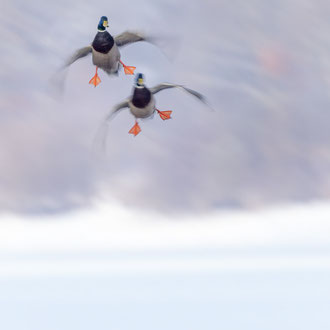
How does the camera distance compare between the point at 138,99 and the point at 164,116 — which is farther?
the point at 164,116

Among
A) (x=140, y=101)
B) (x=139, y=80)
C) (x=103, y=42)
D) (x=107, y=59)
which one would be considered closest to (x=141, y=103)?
(x=140, y=101)

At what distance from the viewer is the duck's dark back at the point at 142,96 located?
6.91m

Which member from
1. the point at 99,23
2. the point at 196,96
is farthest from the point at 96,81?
the point at 196,96

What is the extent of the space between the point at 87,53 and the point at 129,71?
588 millimetres

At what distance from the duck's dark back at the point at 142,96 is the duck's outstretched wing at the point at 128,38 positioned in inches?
24.1

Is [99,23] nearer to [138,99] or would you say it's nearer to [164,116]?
[138,99]

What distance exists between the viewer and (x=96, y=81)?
7.17m

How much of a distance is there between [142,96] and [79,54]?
0.91 meters

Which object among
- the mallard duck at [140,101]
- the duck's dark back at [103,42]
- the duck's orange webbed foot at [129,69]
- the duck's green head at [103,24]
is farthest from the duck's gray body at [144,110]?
the duck's green head at [103,24]

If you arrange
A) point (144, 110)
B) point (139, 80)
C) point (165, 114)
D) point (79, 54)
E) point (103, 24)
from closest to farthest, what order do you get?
point (103, 24)
point (139, 80)
point (79, 54)
point (144, 110)
point (165, 114)

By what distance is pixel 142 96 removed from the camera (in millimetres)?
6914

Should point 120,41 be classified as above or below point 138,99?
above

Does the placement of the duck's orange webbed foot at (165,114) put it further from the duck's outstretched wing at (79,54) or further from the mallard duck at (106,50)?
the duck's outstretched wing at (79,54)

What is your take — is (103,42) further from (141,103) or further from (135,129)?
(135,129)
